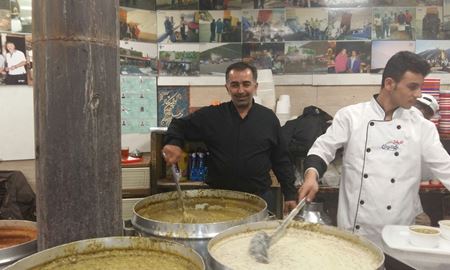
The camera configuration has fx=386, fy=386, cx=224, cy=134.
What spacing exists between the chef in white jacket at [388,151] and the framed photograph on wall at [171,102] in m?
2.31

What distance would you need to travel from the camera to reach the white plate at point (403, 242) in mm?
1519

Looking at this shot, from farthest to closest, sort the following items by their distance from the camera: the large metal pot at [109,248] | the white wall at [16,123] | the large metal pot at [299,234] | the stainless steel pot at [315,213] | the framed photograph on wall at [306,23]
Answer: the framed photograph on wall at [306,23] → the white wall at [16,123] → the stainless steel pot at [315,213] → the large metal pot at [299,234] → the large metal pot at [109,248]

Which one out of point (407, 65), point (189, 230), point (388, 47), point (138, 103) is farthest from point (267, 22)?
point (189, 230)

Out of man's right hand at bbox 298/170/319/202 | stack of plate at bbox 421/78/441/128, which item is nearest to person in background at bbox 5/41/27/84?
man's right hand at bbox 298/170/319/202

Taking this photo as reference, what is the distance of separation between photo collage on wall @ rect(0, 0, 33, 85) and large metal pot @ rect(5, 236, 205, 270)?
3.14 metres

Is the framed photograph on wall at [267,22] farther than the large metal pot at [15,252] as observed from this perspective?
Yes

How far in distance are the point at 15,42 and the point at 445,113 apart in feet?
13.9

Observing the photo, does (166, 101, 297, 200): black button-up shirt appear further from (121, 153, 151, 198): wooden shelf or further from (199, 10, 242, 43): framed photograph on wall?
(199, 10, 242, 43): framed photograph on wall

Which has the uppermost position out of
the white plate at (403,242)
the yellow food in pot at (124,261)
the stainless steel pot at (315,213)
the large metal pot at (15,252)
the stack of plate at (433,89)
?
the stack of plate at (433,89)

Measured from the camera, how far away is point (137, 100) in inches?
169

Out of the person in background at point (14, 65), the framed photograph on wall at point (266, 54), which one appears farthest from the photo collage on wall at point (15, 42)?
the framed photograph on wall at point (266, 54)

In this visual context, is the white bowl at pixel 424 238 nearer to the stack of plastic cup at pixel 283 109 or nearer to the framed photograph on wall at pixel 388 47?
the stack of plastic cup at pixel 283 109

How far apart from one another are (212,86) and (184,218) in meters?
2.83

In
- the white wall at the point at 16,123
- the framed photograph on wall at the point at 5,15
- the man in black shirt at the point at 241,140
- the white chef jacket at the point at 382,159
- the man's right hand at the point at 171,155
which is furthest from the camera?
the white wall at the point at 16,123
